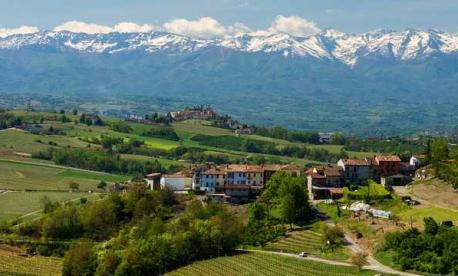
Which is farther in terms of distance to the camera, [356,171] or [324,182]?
[356,171]

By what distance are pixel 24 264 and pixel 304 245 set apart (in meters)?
29.0

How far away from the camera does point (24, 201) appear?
105312 mm

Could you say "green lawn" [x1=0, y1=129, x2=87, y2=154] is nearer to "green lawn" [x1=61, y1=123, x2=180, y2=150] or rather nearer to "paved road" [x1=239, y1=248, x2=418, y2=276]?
"green lawn" [x1=61, y1=123, x2=180, y2=150]

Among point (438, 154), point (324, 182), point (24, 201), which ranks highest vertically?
point (438, 154)

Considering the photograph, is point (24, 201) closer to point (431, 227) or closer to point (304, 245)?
point (304, 245)

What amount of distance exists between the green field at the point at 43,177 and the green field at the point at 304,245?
5316cm

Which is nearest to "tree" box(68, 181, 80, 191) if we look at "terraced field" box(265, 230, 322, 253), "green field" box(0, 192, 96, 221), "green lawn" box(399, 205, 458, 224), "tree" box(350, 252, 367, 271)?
"green field" box(0, 192, 96, 221)

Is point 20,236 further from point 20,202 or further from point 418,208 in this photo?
point 418,208

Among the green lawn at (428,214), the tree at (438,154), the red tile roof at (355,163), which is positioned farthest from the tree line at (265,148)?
the green lawn at (428,214)

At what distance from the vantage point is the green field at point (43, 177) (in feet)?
393

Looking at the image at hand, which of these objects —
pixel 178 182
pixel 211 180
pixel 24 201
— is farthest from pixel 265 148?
pixel 24 201

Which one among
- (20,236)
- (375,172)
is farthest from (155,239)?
(375,172)

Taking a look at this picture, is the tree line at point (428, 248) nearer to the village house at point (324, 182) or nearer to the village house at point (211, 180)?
the village house at point (324, 182)

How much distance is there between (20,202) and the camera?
10462cm
